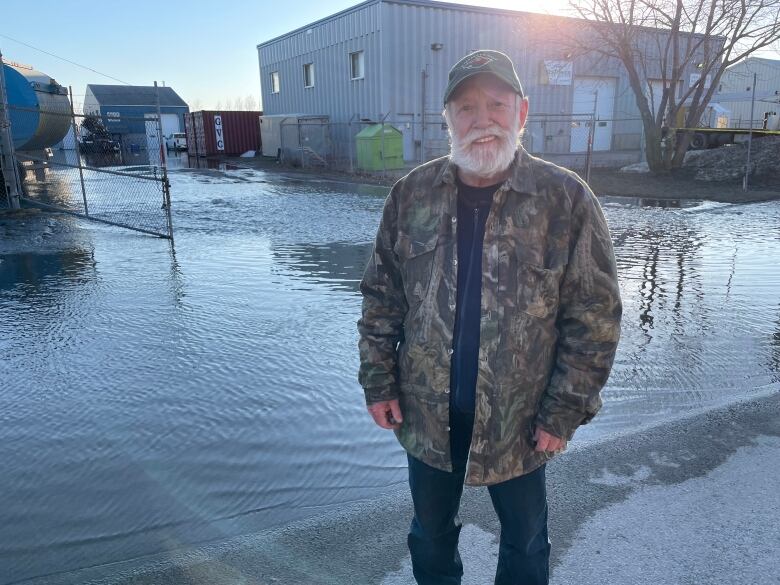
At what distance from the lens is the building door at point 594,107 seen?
27.5 meters

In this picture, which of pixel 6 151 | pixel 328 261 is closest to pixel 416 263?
pixel 328 261

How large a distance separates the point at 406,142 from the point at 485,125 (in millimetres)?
21841

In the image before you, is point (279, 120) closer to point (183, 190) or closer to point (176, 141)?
point (183, 190)

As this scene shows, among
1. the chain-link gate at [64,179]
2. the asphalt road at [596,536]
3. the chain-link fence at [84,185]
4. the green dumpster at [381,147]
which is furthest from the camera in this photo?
the green dumpster at [381,147]

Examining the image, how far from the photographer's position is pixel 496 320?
2.03 meters

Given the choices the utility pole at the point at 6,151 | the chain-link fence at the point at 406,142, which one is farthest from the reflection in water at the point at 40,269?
the chain-link fence at the point at 406,142

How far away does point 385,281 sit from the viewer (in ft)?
7.61

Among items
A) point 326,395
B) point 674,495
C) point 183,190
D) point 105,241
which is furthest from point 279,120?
point 674,495

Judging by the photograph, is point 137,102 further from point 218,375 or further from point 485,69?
point 485,69

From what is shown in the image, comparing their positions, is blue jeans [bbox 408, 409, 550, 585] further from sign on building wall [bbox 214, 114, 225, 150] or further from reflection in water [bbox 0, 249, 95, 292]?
sign on building wall [bbox 214, 114, 225, 150]

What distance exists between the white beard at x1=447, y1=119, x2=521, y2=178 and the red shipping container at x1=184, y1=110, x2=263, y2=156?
1340 inches

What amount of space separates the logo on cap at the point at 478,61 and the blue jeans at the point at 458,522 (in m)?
1.17

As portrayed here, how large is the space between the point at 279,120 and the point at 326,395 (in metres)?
25.5

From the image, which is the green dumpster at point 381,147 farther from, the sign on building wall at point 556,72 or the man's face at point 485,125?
the man's face at point 485,125
